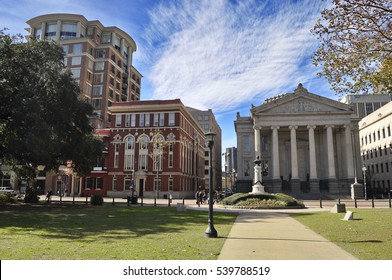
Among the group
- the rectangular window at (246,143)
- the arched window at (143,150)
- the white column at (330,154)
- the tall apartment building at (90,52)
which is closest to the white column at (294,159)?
the white column at (330,154)

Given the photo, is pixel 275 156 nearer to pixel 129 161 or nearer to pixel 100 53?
pixel 129 161

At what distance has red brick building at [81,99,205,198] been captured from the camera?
195ft

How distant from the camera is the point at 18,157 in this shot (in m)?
27.5

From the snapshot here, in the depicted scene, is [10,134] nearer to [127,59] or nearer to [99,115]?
[99,115]

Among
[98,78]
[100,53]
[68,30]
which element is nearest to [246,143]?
[98,78]

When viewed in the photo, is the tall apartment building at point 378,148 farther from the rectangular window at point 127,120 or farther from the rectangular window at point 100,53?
the rectangular window at point 100,53

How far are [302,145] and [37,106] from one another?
2174 inches

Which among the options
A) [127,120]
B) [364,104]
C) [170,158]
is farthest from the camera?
[364,104]

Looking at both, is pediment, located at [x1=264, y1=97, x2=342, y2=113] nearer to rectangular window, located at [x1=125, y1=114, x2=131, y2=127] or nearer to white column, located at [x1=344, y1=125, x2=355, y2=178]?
white column, located at [x1=344, y1=125, x2=355, y2=178]

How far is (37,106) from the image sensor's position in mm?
24688

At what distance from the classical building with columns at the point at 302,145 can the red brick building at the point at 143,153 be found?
14138 mm

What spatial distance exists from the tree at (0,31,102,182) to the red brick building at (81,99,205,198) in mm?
28514

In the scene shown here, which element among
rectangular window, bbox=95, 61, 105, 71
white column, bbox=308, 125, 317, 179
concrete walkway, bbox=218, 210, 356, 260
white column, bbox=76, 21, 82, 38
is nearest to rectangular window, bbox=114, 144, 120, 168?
rectangular window, bbox=95, 61, 105, 71

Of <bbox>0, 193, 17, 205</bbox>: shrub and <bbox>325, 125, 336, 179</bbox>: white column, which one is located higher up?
<bbox>325, 125, 336, 179</bbox>: white column
